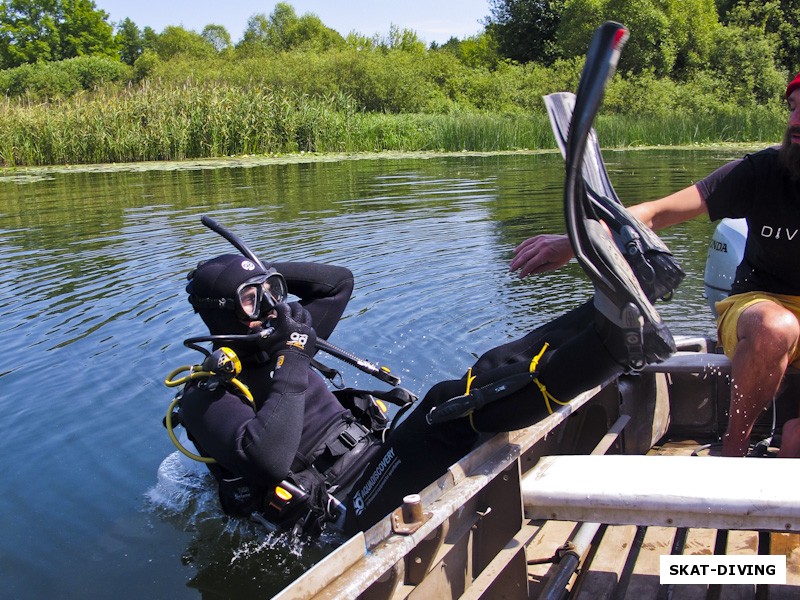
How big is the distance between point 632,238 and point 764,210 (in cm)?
123

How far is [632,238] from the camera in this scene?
1.98m

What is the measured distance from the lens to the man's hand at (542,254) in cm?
229

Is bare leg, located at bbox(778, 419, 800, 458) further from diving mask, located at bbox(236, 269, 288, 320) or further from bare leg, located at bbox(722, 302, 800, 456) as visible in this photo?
diving mask, located at bbox(236, 269, 288, 320)

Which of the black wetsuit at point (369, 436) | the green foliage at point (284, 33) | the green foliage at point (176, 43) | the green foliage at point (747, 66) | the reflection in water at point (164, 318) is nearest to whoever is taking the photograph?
the black wetsuit at point (369, 436)

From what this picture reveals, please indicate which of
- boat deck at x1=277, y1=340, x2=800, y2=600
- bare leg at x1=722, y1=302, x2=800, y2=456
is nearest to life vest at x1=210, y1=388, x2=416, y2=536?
boat deck at x1=277, y1=340, x2=800, y2=600

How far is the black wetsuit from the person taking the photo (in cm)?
210

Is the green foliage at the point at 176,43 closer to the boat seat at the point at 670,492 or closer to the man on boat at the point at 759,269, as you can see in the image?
the man on boat at the point at 759,269

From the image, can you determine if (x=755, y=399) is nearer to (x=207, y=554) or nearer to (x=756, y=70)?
(x=207, y=554)

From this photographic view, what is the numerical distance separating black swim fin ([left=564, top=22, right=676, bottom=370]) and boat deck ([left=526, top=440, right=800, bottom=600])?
0.64m

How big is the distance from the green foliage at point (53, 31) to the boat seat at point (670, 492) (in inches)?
2493

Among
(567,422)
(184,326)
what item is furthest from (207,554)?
(184,326)

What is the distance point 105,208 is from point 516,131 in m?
12.2

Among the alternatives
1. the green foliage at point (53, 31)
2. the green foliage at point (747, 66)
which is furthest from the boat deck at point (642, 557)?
the green foliage at point (53, 31)

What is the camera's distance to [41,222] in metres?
10.4
